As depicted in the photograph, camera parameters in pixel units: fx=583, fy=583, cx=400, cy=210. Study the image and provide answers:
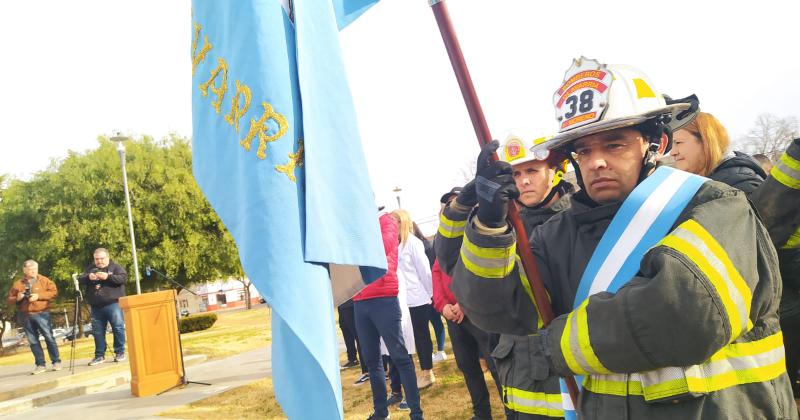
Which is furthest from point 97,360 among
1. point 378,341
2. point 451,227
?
point 451,227

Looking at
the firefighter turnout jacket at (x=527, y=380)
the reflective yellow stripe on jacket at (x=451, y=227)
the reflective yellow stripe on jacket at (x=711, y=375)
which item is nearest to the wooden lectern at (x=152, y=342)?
the firefighter turnout jacket at (x=527, y=380)

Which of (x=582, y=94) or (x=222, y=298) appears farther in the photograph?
(x=222, y=298)

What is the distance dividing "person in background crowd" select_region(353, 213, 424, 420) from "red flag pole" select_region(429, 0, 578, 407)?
122 inches

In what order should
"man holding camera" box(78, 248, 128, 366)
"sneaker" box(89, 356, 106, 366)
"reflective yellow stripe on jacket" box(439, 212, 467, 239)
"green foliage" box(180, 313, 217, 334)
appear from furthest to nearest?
"green foliage" box(180, 313, 217, 334) < "sneaker" box(89, 356, 106, 366) < "man holding camera" box(78, 248, 128, 366) < "reflective yellow stripe on jacket" box(439, 212, 467, 239)

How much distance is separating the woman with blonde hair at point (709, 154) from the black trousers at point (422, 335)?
3815 millimetres

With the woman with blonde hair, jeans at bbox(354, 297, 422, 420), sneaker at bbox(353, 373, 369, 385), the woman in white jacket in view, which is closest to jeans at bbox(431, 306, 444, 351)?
sneaker at bbox(353, 373, 369, 385)

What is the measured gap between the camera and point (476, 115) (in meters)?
2.12

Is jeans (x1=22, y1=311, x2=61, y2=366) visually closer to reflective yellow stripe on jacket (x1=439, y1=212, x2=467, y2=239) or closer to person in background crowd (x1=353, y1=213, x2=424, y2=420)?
person in background crowd (x1=353, y1=213, x2=424, y2=420)

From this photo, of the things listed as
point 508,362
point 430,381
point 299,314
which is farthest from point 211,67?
point 430,381

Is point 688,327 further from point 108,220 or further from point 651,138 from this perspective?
point 108,220

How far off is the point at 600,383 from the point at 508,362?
122cm

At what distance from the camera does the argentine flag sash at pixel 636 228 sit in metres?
1.91

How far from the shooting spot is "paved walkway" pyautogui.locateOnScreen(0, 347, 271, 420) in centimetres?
774

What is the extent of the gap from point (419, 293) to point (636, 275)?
5083 mm
